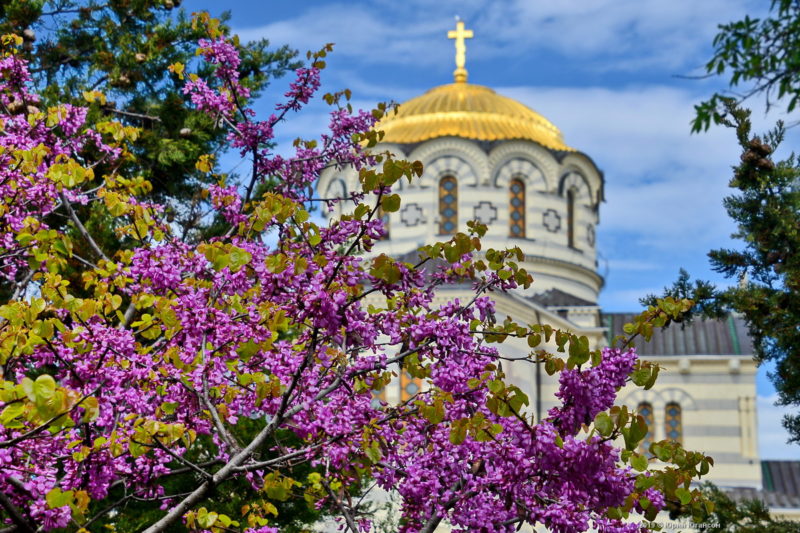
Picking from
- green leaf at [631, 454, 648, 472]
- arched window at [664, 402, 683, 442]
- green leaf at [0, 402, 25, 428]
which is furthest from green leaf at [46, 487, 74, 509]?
arched window at [664, 402, 683, 442]

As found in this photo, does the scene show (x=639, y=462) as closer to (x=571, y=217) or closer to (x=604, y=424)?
(x=604, y=424)

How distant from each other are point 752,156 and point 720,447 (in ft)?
63.1

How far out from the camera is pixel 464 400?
18.2 ft

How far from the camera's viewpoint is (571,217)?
98.5 feet

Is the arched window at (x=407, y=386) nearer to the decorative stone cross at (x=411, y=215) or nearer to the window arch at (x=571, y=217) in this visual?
the decorative stone cross at (x=411, y=215)

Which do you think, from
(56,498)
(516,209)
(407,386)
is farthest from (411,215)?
(56,498)

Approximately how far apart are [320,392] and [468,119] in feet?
81.3

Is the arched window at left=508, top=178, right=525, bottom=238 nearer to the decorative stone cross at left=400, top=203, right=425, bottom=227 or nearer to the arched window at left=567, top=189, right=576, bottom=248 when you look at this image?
the arched window at left=567, top=189, right=576, bottom=248

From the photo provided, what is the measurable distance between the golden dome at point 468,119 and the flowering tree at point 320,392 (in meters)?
22.3

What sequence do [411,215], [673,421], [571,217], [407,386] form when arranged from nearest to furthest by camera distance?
[407,386], [411,215], [673,421], [571,217]

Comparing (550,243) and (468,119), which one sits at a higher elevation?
(468,119)

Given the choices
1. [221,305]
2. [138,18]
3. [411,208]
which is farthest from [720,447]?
[221,305]

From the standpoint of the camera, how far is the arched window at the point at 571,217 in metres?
29.8

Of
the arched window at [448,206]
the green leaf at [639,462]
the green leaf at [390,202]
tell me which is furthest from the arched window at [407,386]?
the green leaf at [639,462]
